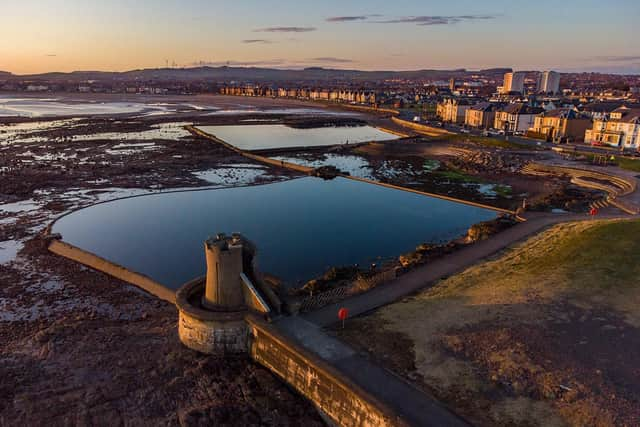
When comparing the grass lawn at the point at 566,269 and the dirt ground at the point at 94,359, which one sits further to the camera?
the grass lawn at the point at 566,269

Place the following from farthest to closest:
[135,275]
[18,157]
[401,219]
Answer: [18,157] → [401,219] → [135,275]

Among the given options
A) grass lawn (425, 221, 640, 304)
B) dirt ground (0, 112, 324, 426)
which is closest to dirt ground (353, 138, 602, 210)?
grass lawn (425, 221, 640, 304)

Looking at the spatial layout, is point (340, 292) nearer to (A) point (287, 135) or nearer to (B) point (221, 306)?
(B) point (221, 306)

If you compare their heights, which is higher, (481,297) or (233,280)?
(233,280)

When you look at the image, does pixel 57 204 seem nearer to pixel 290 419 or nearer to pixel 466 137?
pixel 290 419

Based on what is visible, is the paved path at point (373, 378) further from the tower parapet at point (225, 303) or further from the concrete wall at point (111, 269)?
the concrete wall at point (111, 269)

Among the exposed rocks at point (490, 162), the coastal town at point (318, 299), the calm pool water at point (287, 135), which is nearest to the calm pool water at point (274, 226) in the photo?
the coastal town at point (318, 299)

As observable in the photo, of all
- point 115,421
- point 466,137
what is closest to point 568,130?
point 466,137
